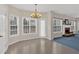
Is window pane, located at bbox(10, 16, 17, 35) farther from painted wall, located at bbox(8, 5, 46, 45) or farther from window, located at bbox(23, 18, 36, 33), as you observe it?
window, located at bbox(23, 18, 36, 33)

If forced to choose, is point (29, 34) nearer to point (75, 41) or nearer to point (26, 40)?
point (26, 40)

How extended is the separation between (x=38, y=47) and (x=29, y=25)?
1.89 feet

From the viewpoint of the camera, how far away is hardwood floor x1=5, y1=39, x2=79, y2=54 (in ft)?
7.89

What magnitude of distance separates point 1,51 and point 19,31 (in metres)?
0.60

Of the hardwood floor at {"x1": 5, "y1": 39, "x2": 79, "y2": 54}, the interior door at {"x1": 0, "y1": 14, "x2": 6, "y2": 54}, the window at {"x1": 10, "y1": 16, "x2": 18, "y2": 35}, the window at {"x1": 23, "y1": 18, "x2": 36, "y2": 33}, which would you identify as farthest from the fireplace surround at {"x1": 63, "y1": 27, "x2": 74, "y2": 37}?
the interior door at {"x1": 0, "y1": 14, "x2": 6, "y2": 54}

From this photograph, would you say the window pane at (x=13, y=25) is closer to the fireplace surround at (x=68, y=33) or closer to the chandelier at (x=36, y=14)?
the chandelier at (x=36, y=14)

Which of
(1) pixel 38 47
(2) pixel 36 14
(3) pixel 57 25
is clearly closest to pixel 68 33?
(3) pixel 57 25

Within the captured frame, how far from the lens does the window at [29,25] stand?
2.64 m

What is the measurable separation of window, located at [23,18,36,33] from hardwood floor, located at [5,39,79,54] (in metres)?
0.25

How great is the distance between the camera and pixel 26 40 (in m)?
2.61

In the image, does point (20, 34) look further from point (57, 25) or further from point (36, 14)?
point (57, 25)
